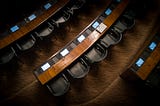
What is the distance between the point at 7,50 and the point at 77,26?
6.01ft

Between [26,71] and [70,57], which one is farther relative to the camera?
[26,71]

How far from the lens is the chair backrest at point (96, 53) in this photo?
15.7ft

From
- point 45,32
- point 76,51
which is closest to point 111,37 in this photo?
point 76,51

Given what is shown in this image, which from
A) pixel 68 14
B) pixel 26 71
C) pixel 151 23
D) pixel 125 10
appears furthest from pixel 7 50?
pixel 151 23

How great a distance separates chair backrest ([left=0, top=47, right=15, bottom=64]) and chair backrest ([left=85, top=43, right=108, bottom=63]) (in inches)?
60.6

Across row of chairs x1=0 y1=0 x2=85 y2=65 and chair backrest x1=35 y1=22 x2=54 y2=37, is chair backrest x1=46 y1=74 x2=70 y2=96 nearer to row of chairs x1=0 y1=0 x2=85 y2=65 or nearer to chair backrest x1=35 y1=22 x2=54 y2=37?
row of chairs x1=0 y1=0 x2=85 y2=65

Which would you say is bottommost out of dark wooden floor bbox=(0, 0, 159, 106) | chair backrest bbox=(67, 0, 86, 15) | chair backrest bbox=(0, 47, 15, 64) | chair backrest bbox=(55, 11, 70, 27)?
dark wooden floor bbox=(0, 0, 159, 106)

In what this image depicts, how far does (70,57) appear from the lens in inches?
180

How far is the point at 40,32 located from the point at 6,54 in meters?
0.88

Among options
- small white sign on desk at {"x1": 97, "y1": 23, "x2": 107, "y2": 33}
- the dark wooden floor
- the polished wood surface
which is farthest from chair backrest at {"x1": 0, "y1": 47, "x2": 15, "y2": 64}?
the polished wood surface

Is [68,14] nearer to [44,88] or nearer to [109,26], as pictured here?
[109,26]

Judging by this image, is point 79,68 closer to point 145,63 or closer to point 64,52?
point 64,52

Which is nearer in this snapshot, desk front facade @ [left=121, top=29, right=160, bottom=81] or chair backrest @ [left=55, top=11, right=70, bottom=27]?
desk front facade @ [left=121, top=29, right=160, bottom=81]

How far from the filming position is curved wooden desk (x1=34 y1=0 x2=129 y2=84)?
14.2 feet
